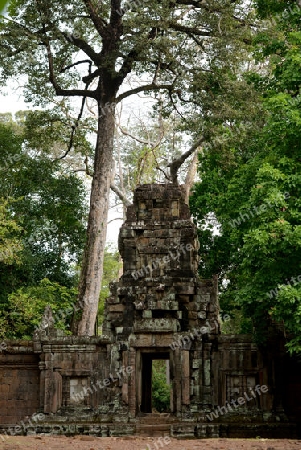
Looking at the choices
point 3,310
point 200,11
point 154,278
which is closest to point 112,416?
point 154,278

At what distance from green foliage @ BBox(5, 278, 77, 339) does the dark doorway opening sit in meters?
4.09

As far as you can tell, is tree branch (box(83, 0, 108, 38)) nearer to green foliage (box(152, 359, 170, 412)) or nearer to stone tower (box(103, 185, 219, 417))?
stone tower (box(103, 185, 219, 417))

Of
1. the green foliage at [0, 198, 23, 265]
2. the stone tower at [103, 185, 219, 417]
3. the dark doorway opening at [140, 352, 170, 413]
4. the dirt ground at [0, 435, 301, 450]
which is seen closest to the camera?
the dirt ground at [0, 435, 301, 450]

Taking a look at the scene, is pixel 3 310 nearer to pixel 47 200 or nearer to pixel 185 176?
pixel 47 200

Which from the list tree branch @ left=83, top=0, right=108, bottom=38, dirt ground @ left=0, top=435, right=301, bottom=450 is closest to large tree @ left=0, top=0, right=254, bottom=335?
Answer: tree branch @ left=83, top=0, right=108, bottom=38

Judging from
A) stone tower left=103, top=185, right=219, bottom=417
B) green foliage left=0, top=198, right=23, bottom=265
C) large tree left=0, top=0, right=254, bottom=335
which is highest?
large tree left=0, top=0, right=254, bottom=335

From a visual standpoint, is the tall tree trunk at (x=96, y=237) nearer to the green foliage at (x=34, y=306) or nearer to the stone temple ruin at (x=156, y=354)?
the green foliage at (x=34, y=306)

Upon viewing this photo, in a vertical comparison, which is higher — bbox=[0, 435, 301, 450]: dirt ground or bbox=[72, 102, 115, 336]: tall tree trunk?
bbox=[72, 102, 115, 336]: tall tree trunk

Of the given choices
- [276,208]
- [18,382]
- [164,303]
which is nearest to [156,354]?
[164,303]

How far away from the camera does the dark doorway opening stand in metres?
17.7

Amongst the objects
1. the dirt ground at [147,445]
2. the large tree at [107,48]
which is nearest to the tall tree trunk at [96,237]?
the large tree at [107,48]

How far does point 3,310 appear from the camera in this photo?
2119 centimetres

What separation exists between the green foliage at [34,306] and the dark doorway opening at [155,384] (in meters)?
4.09

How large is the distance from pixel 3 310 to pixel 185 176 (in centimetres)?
1655
